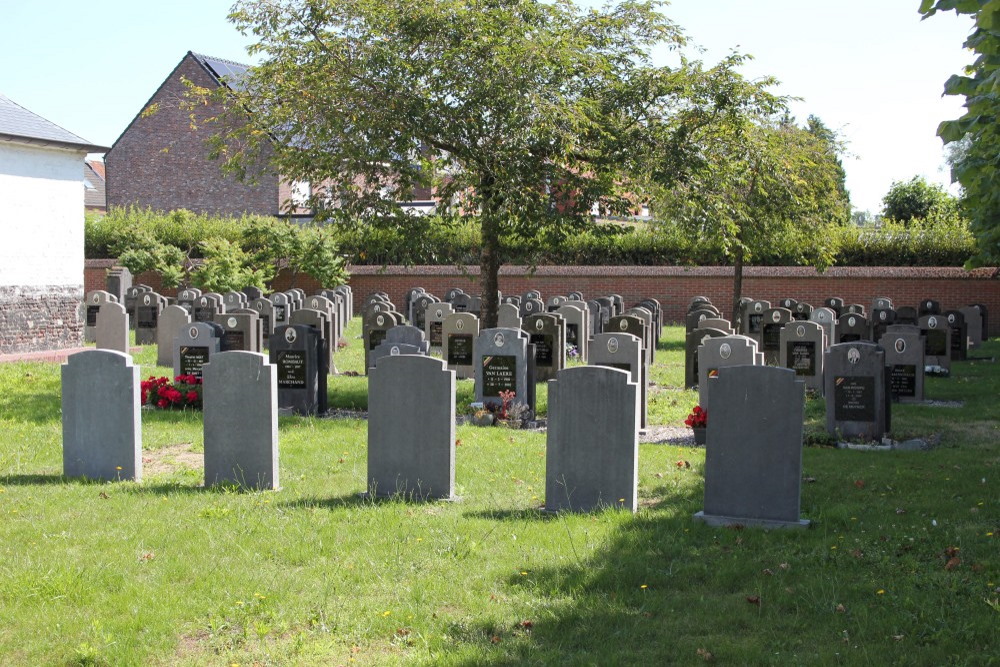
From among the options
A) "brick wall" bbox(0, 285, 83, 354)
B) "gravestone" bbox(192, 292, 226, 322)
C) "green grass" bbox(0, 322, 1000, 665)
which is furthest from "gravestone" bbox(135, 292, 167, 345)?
"green grass" bbox(0, 322, 1000, 665)

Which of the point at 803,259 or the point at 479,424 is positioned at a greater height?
the point at 803,259

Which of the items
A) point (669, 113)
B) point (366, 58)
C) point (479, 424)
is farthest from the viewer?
point (669, 113)

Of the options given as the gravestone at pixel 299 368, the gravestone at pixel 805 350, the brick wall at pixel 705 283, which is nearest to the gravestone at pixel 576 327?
the gravestone at pixel 805 350

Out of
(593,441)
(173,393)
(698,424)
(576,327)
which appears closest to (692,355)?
(576,327)

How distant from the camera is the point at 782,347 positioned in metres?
17.0

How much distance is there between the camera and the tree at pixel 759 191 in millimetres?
16000

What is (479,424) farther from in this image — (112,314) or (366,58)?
(112,314)

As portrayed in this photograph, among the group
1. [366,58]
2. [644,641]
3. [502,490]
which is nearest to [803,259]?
[366,58]

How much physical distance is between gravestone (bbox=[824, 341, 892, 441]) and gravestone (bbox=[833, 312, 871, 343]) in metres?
8.49

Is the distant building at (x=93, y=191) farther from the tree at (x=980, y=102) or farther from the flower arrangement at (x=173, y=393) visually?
the tree at (x=980, y=102)

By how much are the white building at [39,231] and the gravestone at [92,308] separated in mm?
2685

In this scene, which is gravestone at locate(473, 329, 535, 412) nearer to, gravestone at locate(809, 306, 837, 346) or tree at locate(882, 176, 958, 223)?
gravestone at locate(809, 306, 837, 346)

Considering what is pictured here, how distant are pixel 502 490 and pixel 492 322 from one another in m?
8.31

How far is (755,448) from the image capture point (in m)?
7.78
